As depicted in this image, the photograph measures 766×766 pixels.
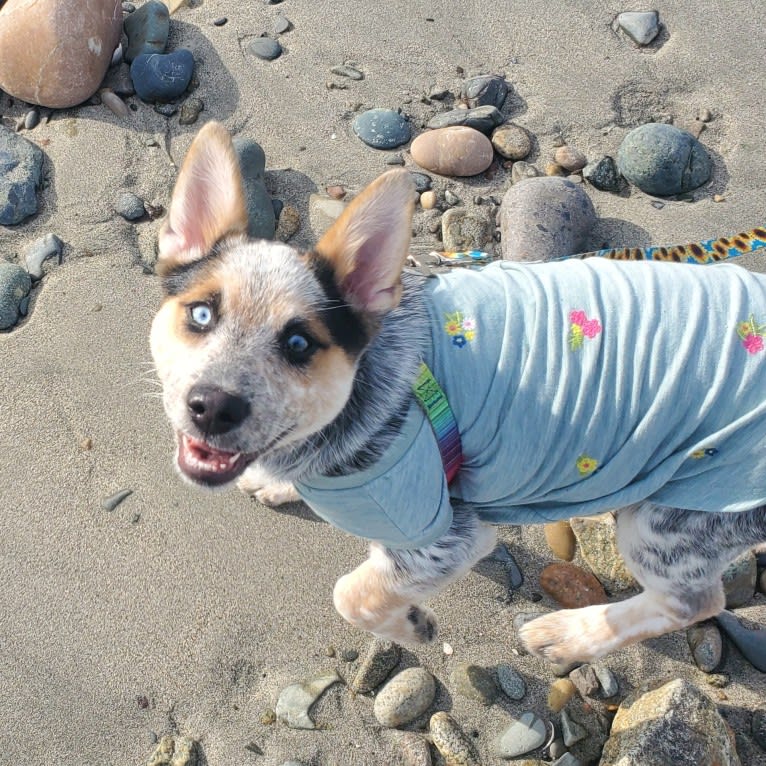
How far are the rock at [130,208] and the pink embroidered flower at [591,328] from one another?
3.22 metres

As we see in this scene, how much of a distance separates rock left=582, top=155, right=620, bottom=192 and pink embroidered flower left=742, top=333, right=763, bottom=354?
2.55 metres

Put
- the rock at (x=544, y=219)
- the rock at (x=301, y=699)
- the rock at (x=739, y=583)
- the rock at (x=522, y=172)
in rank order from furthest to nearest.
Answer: the rock at (x=522, y=172) → the rock at (x=544, y=219) → the rock at (x=739, y=583) → the rock at (x=301, y=699)

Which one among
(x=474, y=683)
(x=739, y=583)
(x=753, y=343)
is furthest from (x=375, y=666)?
(x=753, y=343)

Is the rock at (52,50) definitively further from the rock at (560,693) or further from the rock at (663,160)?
the rock at (560,693)

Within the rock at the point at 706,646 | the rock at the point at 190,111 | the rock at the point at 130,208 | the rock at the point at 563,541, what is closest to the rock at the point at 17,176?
the rock at the point at 130,208

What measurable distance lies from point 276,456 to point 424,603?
4.46ft

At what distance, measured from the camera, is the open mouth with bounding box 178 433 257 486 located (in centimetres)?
263

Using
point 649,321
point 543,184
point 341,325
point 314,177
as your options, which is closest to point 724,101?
point 543,184

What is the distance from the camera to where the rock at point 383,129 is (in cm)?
521

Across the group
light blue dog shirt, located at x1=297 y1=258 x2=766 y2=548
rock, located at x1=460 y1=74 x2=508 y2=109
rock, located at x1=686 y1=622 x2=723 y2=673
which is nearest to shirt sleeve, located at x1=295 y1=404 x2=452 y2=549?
light blue dog shirt, located at x1=297 y1=258 x2=766 y2=548

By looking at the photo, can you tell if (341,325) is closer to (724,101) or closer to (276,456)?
(276,456)

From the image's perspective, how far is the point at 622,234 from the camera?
4953 millimetres

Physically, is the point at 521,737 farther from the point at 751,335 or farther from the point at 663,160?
the point at 663,160

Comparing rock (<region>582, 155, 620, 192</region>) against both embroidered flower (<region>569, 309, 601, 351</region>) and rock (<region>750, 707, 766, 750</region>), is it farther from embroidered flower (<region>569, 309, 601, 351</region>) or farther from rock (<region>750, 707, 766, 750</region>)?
rock (<region>750, 707, 766, 750</region>)
